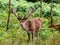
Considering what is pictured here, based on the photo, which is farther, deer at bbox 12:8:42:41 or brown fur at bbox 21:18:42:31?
brown fur at bbox 21:18:42:31

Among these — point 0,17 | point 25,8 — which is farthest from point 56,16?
point 0,17

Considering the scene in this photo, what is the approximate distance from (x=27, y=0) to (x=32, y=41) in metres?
11.0

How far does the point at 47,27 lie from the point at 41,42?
2.48m

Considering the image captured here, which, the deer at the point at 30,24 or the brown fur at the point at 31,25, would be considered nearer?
the deer at the point at 30,24

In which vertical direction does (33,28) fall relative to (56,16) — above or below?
above

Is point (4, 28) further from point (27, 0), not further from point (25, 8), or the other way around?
point (27, 0)

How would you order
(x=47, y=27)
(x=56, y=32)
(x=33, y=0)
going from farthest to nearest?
(x=33, y=0) → (x=47, y=27) → (x=56, y=32)

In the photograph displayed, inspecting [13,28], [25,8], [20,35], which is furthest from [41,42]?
[25,8]

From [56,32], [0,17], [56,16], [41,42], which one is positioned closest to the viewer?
[41,42]

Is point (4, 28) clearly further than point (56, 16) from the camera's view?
No

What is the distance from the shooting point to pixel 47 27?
1323 cm

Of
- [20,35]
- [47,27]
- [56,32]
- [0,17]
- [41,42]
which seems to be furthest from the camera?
[0,17]

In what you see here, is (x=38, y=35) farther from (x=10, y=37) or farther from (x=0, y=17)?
(x=0, y=17)

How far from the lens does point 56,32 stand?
12398mm
